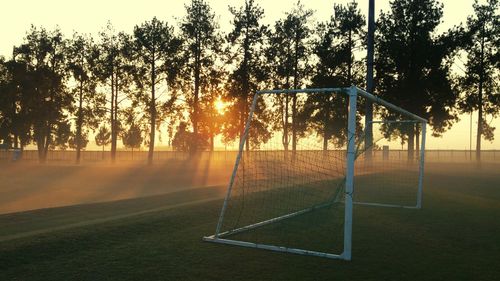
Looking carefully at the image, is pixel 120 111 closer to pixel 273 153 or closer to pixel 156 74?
pixel 156 74

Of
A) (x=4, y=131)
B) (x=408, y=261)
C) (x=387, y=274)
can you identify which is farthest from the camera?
(x=4, y=131)

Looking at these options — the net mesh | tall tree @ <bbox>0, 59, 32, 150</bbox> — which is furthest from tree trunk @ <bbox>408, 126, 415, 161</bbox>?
tall tree @ <bbox>0, 59, 32, 150</bbox>

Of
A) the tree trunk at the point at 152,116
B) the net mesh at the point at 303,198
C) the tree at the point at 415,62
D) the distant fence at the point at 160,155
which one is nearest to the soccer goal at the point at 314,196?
the net mesh at the point at 303,198

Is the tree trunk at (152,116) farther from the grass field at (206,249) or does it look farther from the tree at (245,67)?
the grass field at (206,249)

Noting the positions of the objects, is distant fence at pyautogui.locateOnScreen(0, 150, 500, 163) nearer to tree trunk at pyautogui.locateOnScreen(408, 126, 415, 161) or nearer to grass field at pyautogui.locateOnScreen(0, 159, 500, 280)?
tree trunk at pyautogui.locateOnScreen(408, 126, 415, 161)

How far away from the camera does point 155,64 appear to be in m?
41.7

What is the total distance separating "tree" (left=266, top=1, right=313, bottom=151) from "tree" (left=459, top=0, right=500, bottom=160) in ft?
46.1

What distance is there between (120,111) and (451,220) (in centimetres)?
3754

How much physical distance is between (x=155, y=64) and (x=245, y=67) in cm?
816

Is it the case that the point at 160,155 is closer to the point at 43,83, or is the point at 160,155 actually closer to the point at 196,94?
the point at 43,83

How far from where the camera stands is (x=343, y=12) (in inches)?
1651

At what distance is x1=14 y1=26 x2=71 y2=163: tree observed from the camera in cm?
4631

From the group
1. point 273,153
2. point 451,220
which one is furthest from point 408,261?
point 273,153

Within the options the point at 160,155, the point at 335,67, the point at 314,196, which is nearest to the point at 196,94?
the point at 335,67
